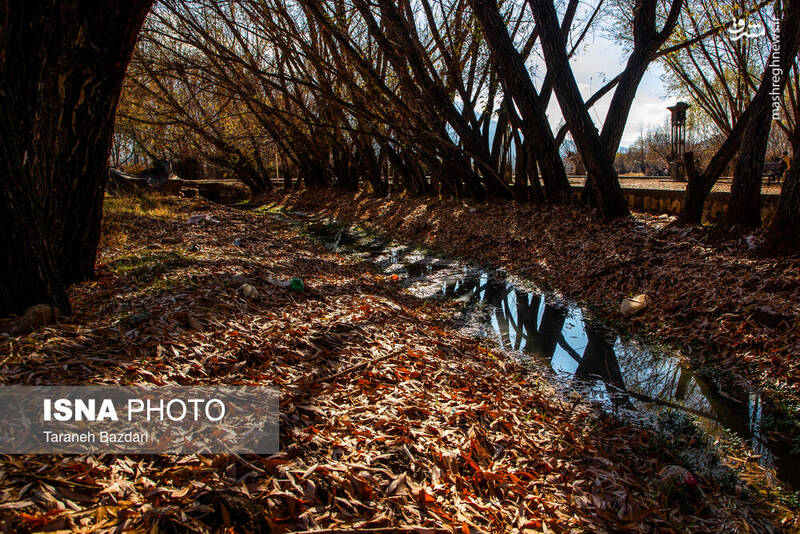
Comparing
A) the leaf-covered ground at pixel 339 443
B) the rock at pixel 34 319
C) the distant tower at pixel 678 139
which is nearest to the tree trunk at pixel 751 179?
the leaf-covered ground at pixel 339 443

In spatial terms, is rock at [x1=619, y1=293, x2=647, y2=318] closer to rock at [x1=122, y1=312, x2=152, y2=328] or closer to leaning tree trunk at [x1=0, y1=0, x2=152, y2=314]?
rock at [x1=122, y1=312, x2=152, y2=328]

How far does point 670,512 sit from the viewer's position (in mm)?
2494

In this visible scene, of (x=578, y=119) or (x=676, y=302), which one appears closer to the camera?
(x=676, y=302)

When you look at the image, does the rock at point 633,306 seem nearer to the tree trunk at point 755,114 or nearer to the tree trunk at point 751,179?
the tree trunk at point 751,179

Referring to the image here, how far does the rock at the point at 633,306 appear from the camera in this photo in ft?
17.4

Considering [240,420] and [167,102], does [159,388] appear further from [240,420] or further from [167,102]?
[167,102]

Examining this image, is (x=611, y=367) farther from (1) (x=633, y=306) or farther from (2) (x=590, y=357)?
(1) (x=633, y=306)

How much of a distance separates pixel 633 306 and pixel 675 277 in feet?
2.49

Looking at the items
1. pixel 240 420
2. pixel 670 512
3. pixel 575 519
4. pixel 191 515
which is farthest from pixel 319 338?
pixel 670 512

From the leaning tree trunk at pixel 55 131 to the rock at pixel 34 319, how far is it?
0.14 m

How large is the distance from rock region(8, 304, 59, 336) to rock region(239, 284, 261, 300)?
1647 millimetres

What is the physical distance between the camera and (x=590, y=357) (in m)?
4.64

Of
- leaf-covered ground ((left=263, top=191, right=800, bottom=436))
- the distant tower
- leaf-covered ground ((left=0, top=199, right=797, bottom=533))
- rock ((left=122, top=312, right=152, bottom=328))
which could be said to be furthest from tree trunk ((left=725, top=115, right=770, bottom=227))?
the distant tower

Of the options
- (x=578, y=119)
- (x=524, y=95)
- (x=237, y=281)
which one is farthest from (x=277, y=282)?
(x=524, y=95)
